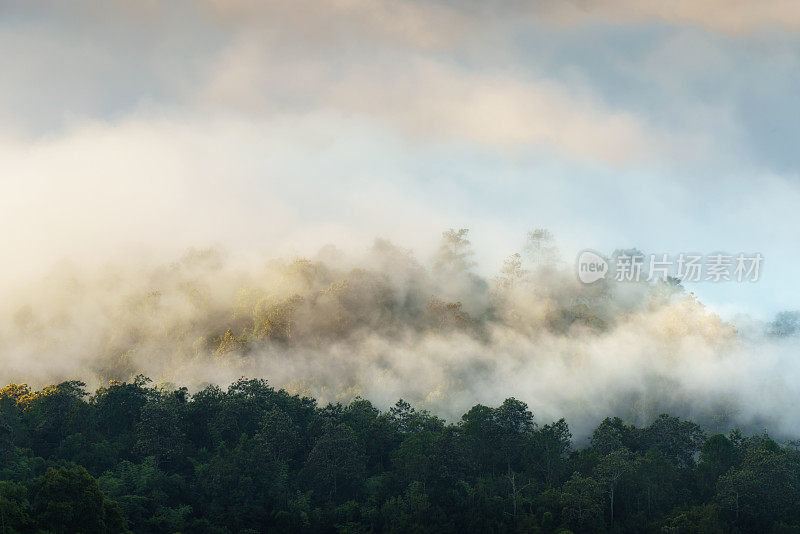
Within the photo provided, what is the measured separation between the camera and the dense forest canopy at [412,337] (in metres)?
89.4

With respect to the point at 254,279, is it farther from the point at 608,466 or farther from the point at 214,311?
the point at 608,466

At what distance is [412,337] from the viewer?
9488 cm

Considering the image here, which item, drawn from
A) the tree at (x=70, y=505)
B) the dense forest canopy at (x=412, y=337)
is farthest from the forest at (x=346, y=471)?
the dense forest canopy at (x=412, y=337)

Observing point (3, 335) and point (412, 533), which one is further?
point (3, 335)

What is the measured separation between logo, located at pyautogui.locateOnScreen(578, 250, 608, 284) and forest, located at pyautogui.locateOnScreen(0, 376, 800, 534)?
1563 inches

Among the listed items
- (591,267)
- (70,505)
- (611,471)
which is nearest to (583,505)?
(611,471)

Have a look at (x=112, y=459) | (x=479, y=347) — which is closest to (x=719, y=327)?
(x=479, y=347)

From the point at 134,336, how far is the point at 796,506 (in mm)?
80566

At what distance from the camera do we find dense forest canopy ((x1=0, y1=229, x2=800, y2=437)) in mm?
89438

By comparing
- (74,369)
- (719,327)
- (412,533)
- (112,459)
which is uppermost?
(719,327)

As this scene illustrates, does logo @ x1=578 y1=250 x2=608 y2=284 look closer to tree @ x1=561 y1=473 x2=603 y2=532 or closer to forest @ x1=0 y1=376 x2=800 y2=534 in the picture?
forest @ x1=0 y1=376 x2=800 y2=534

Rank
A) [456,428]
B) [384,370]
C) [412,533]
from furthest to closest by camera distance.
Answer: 1. [384,370]
2. [456,428]
3. [412,533]

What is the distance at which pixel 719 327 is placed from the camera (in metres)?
98.6

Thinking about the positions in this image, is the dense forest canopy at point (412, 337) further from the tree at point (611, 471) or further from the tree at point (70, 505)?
the tree at point (70, 505)
